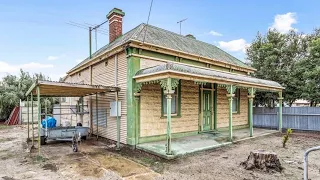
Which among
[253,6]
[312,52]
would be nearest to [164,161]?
[253,6]

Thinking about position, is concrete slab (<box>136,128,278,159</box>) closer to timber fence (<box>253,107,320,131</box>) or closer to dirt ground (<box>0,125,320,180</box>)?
dirt ground (<box>0,125,320,180</box>)

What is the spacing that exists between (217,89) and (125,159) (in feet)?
21.3

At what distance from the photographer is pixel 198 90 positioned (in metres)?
9.96

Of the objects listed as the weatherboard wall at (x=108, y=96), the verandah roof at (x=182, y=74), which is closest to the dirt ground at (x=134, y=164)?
the weatherboard wall at (x=108, y=96)

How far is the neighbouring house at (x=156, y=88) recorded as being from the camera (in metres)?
7.32

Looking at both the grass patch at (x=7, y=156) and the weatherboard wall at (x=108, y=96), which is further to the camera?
the weatherboard wall at (x=108, y=96)

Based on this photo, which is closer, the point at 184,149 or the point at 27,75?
the point at 184,149

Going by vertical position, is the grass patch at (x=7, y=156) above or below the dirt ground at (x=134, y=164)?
below

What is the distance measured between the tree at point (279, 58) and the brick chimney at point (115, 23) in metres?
10.3

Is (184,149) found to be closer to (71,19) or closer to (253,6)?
(71,19)

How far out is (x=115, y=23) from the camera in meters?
11.4

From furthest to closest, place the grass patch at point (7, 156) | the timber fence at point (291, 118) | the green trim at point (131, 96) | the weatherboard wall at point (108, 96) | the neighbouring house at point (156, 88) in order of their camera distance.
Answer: the timber fence at point (291, 118)
the weatherboard wall at point (108, 96)
the green trim at point (131, 96)
the neighbouring house at point (156, 88)
the grass patch at point (7, 156)

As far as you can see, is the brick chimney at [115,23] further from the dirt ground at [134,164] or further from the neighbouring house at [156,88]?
the dirt ground at [134,164]

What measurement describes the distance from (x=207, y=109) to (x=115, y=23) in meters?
6.76
